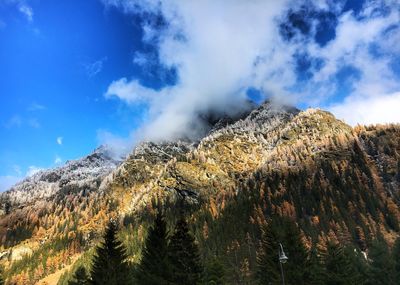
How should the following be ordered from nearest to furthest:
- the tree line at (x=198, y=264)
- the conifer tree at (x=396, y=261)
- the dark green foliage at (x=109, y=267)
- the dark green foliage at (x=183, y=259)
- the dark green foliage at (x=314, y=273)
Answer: the dark green foliage at (x=109, y=267), the tree line at (x=198, y=264), the dark green foliage at (x=183, y=259), the dark green foliage at (x=314, y=273), the conifer tree at (x=396, y=261)

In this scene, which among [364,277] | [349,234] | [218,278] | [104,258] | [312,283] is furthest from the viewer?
[349,234]

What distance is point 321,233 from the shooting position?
643ft

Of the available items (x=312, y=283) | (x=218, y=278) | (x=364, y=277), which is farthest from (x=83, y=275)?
(x=364, y=277)

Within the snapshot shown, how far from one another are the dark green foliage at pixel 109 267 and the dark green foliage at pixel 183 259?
471cm

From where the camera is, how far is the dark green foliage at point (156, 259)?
120 feet

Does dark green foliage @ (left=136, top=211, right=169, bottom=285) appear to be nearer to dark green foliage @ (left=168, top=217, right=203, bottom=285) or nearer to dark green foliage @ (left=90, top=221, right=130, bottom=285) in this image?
dark green foliage @ (left=168, top=217, right=203, bottom=285)

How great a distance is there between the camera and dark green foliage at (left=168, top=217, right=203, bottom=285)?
37.0m

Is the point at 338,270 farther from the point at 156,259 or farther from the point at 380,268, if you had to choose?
the point at 156,259

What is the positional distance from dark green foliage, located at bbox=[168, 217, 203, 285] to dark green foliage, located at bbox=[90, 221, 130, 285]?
186 inches

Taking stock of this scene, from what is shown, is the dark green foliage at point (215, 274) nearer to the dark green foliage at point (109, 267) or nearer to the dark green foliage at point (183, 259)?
the dark green foliage at point (183, 259)

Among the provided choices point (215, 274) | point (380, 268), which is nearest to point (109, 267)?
point (215, 274)

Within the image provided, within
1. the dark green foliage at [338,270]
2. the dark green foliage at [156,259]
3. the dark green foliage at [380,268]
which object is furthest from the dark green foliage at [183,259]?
the dark green foliage at [380,268]

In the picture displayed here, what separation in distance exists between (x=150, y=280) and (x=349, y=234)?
176 metres

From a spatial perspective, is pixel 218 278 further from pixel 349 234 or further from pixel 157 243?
pixel 349 234
